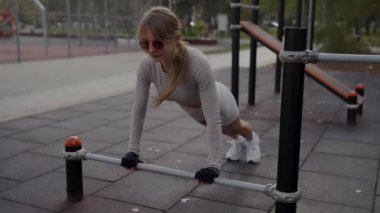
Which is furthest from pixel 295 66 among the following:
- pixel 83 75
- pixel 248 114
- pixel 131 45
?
pixel 131 45

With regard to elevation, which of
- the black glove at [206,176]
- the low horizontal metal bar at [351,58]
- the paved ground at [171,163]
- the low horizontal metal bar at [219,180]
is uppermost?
the low horizontal metal bar at [351,58]

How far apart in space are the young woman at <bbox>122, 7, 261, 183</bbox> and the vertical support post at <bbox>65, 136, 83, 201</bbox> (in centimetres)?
36

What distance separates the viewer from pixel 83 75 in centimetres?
1003

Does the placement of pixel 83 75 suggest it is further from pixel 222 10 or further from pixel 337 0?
pixel 222 10

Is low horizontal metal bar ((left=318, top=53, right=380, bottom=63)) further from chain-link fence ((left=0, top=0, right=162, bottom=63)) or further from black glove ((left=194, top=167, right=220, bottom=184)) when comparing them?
chain-link fence ((left=0, top=0, right=162, bottom=63))

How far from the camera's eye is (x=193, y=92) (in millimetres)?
2984

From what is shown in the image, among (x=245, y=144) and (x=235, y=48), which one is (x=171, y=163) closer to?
(x=245, y=144)

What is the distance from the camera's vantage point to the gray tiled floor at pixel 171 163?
3062 mm

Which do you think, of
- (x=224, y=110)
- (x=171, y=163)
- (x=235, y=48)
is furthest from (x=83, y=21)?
(x=224, y=110)

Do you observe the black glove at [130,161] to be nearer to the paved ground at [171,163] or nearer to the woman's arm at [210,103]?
the paved ground at [171,163]

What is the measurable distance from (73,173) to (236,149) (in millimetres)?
1455

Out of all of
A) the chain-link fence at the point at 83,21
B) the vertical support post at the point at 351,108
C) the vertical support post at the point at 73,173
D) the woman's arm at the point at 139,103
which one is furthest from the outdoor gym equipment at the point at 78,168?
the chain-link fence at the point at 83,21

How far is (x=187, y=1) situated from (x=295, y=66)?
27.1 meters

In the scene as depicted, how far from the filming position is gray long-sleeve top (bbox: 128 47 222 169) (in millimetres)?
2754
